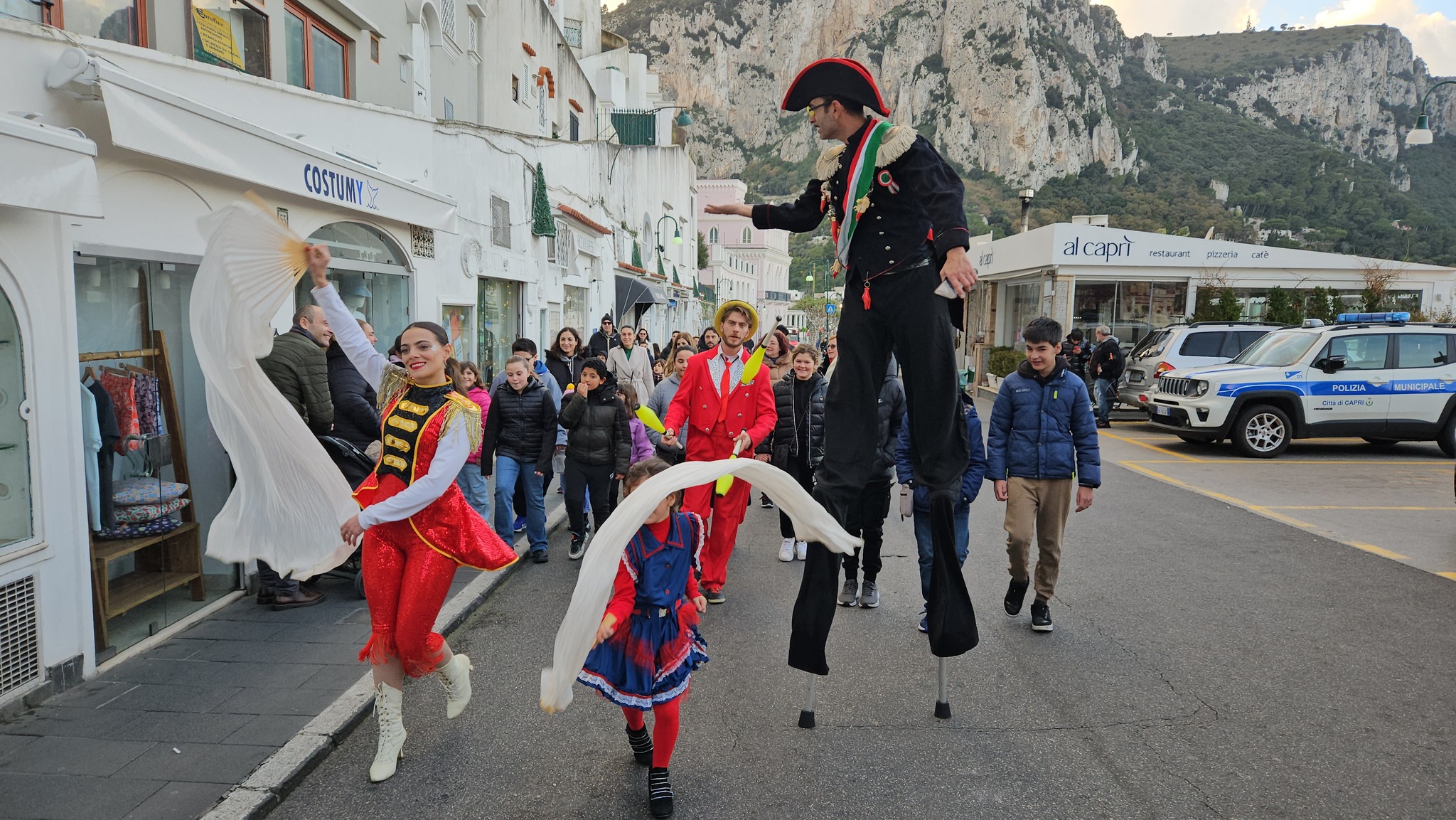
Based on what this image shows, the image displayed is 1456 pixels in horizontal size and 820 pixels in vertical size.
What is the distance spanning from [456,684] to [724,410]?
9.96ft

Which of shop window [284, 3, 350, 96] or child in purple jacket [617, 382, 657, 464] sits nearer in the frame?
child in purple jacket [617, 382, 657, 464]

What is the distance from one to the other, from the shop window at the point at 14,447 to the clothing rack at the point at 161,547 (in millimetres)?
628

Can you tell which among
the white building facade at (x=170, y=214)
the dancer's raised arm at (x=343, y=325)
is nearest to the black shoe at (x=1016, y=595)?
the dancer's raised arm at (x=343, y=325)

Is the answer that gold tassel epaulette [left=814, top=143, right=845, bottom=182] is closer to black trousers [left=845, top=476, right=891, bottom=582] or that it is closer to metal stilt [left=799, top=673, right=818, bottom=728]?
metal stilt [left=799, top=673, right=818, bottom=728]

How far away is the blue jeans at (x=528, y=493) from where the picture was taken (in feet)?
23.7

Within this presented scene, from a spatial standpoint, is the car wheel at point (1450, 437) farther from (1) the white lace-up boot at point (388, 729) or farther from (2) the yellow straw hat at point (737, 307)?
(1) the white lace-up boot at point (388, 729)

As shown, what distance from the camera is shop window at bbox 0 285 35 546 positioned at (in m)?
4.12

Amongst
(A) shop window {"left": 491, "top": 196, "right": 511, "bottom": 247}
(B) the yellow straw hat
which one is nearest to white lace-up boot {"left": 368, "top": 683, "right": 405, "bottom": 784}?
(B) the yellow straw hat

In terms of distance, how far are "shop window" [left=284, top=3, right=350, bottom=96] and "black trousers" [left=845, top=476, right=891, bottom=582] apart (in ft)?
24.5

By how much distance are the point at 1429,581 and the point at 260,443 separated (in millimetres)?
8225

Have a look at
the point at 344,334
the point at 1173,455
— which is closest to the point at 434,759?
the point at 344,334

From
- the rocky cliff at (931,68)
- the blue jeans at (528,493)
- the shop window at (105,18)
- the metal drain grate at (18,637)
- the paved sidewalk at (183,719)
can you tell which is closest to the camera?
the paved sidewalk at (183,719)

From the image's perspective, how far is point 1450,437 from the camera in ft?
42.1

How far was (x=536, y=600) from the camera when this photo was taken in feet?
19.9
